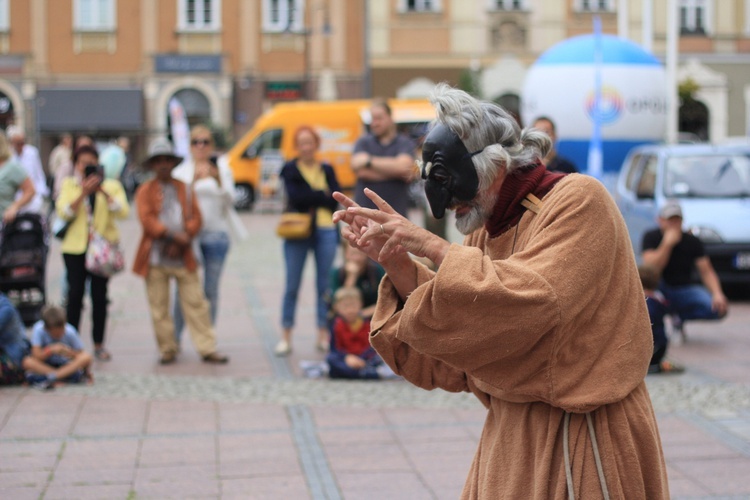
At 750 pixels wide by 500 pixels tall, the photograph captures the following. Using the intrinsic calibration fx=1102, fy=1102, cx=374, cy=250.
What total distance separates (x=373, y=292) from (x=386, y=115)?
1370 millimetres

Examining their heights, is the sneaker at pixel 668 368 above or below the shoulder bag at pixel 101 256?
below

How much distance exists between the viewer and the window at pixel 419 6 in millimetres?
35656

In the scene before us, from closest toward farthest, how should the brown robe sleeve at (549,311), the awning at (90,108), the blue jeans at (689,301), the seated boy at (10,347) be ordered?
the brown robe sleeve at (549,311) < the seated boy at (10,347) < the blue jeans at (689,301) < the awning at (90,108)

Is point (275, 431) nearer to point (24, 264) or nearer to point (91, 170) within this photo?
point (91, 170)

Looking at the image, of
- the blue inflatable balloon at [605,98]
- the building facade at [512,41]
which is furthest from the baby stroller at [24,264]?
the building facade at [512,41]

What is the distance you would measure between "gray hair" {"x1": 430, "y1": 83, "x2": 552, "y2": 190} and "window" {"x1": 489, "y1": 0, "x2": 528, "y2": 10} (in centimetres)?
3425

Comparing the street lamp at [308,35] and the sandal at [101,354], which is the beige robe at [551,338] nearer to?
the sandal at [101,354]

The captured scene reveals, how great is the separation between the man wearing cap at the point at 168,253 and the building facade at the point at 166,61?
28.1m

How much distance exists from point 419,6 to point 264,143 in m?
12.1

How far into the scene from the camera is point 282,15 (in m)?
36.5

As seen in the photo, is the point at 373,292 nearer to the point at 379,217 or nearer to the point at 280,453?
the point at 280,453

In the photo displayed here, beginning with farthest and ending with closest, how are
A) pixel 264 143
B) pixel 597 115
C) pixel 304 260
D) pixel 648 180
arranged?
1. pixel 264 143
2. pixel 597 115
3. pixel 648 180
4. pixel 304 260

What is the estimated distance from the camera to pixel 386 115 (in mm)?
8508

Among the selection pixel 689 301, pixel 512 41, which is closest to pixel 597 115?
pixel 689 301
